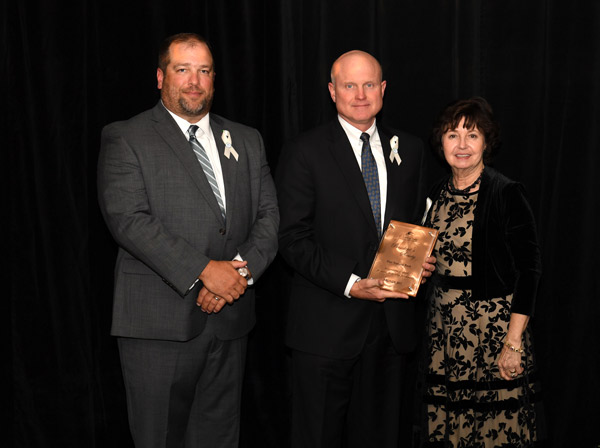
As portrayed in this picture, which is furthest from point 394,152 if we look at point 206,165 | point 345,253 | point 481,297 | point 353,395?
point 353,395

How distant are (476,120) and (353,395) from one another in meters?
1.40

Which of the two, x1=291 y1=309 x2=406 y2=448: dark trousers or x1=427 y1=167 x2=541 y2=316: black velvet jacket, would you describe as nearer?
x1=427 y1=167 x2=541 y2=316: black velvet jacket

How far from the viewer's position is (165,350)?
8.32ft

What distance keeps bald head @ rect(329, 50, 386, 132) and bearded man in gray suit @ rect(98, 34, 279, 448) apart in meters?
0.48

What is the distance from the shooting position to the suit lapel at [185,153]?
8.17 feet

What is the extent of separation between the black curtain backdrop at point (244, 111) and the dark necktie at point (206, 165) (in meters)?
0.92

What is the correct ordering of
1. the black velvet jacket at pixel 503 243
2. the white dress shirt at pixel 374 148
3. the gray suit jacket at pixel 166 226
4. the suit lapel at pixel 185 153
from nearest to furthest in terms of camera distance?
1. the gray suit jacket at pixel 166 226
2. the suit lapel at pixel 185 153
3. the black velvet jacket at pixel 503 243
4. the white dress shirt at pixel 374 148

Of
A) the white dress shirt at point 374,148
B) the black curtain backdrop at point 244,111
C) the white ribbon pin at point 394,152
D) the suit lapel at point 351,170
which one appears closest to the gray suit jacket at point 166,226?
the suit lapel at point 351,170

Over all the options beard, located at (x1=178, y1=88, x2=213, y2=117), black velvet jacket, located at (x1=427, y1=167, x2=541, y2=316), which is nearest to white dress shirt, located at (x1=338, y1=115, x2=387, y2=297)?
black velvet jacket, located at (x1=427, y1=167, x2=541, y2=316)

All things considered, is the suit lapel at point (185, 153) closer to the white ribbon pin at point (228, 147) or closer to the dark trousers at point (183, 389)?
the white ribbon pin at point (228, 147)

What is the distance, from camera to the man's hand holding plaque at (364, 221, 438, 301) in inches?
101

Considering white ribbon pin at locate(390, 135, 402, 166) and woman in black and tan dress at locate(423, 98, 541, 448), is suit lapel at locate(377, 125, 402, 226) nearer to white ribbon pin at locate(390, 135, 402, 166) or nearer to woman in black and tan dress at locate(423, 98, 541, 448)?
white ribbon pin at locate(390, 135, 402, 166)

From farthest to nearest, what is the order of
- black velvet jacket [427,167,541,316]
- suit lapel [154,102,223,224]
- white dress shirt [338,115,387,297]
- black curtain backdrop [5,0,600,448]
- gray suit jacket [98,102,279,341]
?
black curtain backdrop [5,0,600,448] < white dress shirt [338,115,387,297] < black velvet jacket [427,167,541,316] < suit lapel [154,102,223,224] < gray suit jacket [98,102,279,341]

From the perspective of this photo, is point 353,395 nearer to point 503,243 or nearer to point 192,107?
point 503,243
